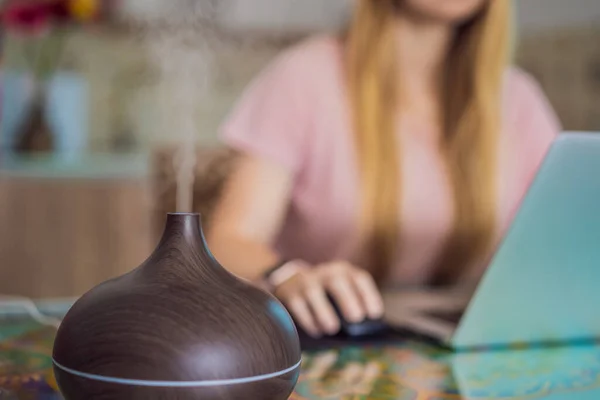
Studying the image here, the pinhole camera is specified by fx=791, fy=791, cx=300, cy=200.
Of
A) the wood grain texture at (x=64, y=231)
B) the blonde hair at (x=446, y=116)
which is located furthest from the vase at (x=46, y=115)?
the blonde hair at (x=446, y=116)

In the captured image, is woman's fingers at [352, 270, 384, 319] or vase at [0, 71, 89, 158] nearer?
→ woman's fingers at [352, 270, 384, 319]

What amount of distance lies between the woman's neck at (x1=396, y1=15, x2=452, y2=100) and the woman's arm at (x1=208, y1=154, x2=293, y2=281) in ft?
1.04

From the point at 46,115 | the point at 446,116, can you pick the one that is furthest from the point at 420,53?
the point at 46,115

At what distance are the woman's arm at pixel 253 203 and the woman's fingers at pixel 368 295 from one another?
1.73ft

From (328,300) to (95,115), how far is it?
2.14 meters

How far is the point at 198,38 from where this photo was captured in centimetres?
264

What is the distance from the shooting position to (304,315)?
2.47 ft

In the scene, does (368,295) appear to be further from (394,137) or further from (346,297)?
(394,137)

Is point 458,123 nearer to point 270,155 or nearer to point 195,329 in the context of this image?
point 270,155

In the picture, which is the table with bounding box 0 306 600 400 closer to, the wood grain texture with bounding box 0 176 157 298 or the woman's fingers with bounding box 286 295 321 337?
the woman's fingers with bounding box 286 295 321 337

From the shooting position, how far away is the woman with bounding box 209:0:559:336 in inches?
58.6

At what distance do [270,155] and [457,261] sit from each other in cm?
44

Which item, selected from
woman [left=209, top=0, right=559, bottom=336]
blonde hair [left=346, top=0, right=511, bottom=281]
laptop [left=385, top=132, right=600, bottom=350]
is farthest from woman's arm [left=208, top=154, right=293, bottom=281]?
laptop [left=385, top=132, right=600, bottom=350]

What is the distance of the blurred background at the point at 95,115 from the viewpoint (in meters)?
2.57
